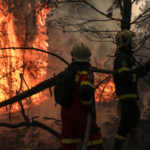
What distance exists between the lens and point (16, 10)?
11.5m

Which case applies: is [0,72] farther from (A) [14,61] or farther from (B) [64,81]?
(B) [64,81]

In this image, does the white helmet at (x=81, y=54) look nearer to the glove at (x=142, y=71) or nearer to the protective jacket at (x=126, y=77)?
the protective jacket at (x=126, y=77)

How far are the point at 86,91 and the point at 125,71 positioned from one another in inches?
35.9

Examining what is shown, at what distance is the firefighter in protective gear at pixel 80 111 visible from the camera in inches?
75.7

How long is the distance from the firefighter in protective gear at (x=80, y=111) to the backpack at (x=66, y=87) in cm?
5

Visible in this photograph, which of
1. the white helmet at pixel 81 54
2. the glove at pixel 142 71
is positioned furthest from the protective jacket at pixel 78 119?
the glove at pixel 142 71

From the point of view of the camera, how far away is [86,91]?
182 cm

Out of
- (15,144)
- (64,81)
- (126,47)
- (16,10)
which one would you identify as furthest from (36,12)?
(16,10)

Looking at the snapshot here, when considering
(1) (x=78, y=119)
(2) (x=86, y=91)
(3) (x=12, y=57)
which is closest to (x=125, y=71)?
(2) (x=86, y=91)

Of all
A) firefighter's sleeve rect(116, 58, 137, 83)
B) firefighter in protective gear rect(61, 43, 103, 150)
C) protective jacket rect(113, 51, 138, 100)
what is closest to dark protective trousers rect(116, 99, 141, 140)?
protective jacket rect(113, 51, 138, 100)

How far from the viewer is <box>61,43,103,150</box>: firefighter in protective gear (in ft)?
6.31

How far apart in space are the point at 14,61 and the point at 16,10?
12.3ft

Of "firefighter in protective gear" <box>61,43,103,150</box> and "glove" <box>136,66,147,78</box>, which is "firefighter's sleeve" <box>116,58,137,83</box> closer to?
"glove" <box>136,66,147,78</box>

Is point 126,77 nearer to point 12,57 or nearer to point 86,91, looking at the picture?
point 86,91
